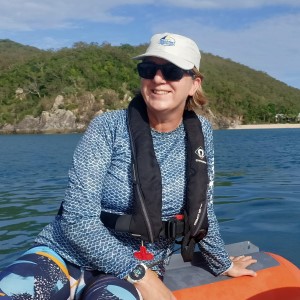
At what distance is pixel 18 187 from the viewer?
9.00 m

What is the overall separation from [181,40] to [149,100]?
0.30 m

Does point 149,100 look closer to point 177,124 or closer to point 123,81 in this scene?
point 177,124

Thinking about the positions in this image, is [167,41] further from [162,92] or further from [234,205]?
[234,205]

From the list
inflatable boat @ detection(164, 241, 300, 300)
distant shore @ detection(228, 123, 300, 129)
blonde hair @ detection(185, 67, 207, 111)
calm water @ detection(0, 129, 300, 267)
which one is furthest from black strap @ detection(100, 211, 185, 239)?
distant shore @ detection(228, 123, 300, 129)

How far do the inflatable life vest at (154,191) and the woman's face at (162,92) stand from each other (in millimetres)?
108

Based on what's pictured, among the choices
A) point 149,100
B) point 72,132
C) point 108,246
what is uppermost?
point 149,100

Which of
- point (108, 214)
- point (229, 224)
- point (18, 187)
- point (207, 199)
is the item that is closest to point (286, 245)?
point (229, 224)

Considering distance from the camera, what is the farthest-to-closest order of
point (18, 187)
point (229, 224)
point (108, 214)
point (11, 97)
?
point (11, 97), point (18, 187), point (229, 224), point (108, 214)

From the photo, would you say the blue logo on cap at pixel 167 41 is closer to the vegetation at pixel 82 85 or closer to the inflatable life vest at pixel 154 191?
the inflatable life vest at pixel 154 191

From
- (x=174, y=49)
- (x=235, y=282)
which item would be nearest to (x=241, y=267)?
(x=235, y=282)

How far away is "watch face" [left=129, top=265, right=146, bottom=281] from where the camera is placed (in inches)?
75.6

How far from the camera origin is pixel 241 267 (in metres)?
2.45

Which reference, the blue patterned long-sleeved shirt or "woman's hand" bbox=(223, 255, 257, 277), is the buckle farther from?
"woman's hand" bbox=(223, 255, 257, 277)

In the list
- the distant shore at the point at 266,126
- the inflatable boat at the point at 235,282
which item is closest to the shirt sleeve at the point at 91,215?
the inflatable boat at the point at 235,282
